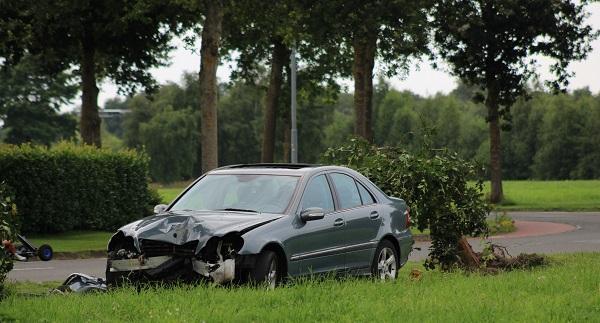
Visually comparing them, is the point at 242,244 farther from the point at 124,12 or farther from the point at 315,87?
the point at 315,87

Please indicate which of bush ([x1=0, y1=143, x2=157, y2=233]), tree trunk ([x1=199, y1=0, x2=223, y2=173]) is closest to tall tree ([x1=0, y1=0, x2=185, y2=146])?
tree trunk ([x1=199, y1=0, x2=223, y2=173])

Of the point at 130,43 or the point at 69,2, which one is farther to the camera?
the point at 130,43

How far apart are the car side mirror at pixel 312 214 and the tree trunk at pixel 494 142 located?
34025mm

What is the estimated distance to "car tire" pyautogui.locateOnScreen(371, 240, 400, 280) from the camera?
43.1ft

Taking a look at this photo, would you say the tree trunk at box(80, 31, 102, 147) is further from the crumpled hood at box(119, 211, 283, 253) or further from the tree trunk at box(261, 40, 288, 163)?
the crumpled hood at box(119, 211, 283, 253)

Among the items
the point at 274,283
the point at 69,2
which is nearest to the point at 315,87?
the point at 69,2

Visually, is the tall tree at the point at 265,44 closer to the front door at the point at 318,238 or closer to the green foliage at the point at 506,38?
the green foliage at the point at 506,38

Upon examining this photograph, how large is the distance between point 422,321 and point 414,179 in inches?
264

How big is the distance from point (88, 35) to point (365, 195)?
2508 cm

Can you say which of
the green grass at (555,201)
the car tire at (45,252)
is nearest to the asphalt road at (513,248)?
the car tire at (45,252)

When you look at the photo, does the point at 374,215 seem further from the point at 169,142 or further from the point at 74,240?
the point at 169,142

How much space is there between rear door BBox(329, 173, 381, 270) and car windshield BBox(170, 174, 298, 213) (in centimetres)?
76

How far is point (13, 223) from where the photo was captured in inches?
440

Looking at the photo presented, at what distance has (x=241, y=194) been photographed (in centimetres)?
1235
